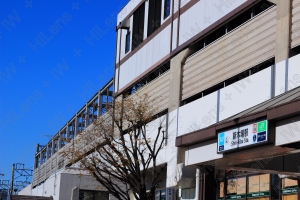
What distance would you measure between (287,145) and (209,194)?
33.0 feet

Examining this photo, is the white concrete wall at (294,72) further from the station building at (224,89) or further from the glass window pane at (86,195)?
the glass window pane at (86,195)

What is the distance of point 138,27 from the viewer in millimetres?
36375

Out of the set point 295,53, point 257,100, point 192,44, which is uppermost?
point 192,44

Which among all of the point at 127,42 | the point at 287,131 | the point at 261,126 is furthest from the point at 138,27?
the point at 287,131

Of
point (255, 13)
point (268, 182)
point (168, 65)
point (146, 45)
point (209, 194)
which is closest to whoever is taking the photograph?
point (268, 182)

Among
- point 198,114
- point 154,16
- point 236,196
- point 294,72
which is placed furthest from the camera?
point 154,16

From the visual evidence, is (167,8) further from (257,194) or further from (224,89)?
(257,194)

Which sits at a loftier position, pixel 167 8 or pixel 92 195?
pixel 167 8

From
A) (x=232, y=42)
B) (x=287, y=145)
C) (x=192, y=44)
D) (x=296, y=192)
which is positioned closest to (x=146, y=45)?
(x=192, y=44)

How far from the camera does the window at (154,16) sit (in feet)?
108

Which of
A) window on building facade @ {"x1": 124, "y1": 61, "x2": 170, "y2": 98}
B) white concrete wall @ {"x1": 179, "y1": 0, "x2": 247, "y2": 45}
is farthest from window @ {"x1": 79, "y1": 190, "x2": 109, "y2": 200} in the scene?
white concrete wall @ {"x1": 179, "y1": 0, "x2": 247, "y2": 45}

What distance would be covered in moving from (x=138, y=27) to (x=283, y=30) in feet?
54.1

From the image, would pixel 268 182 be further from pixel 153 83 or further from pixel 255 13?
pixel 153 83

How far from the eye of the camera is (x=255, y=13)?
77.8ft
